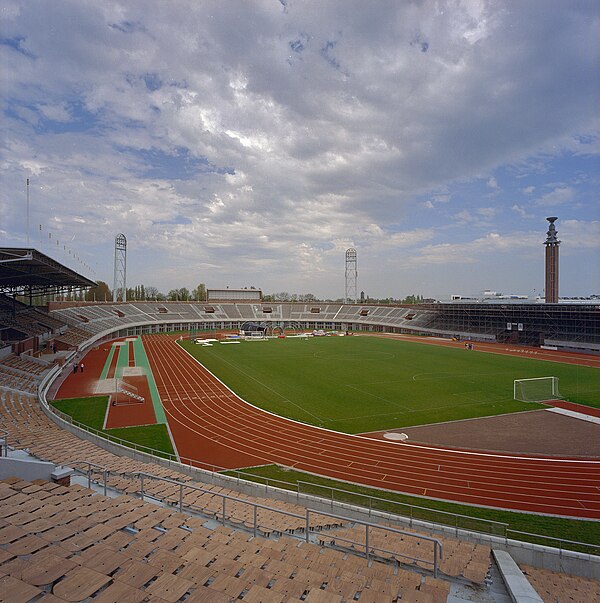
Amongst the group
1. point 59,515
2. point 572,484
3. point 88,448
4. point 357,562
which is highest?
point 59,515

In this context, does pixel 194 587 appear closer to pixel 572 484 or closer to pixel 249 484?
pixel 249 484

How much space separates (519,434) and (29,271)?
37463mm

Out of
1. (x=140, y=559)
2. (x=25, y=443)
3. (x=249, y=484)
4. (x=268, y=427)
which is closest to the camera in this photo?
(x=140, y=559)

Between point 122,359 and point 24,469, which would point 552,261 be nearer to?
point 122,359

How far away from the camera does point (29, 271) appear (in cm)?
3347

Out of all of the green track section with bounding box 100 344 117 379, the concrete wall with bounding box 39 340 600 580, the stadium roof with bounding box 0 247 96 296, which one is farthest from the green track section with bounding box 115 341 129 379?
the concrete wall with bounding box 39 340 600 580

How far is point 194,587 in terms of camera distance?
5.71 m

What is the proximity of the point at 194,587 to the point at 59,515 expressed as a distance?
382 cm

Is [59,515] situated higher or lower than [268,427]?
higher

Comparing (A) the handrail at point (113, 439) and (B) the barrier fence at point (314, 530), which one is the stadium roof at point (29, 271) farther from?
(B) the barrier fence at point (314, 530)

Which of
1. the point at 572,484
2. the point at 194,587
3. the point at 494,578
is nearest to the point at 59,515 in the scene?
the point at 194,587

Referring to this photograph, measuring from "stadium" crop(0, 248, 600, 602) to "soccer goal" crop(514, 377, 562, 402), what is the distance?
0.25m

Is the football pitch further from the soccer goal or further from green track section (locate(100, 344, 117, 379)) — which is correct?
green track section (locate(100, 344, 117, 379))

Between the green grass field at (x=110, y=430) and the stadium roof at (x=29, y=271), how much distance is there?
974 cm
